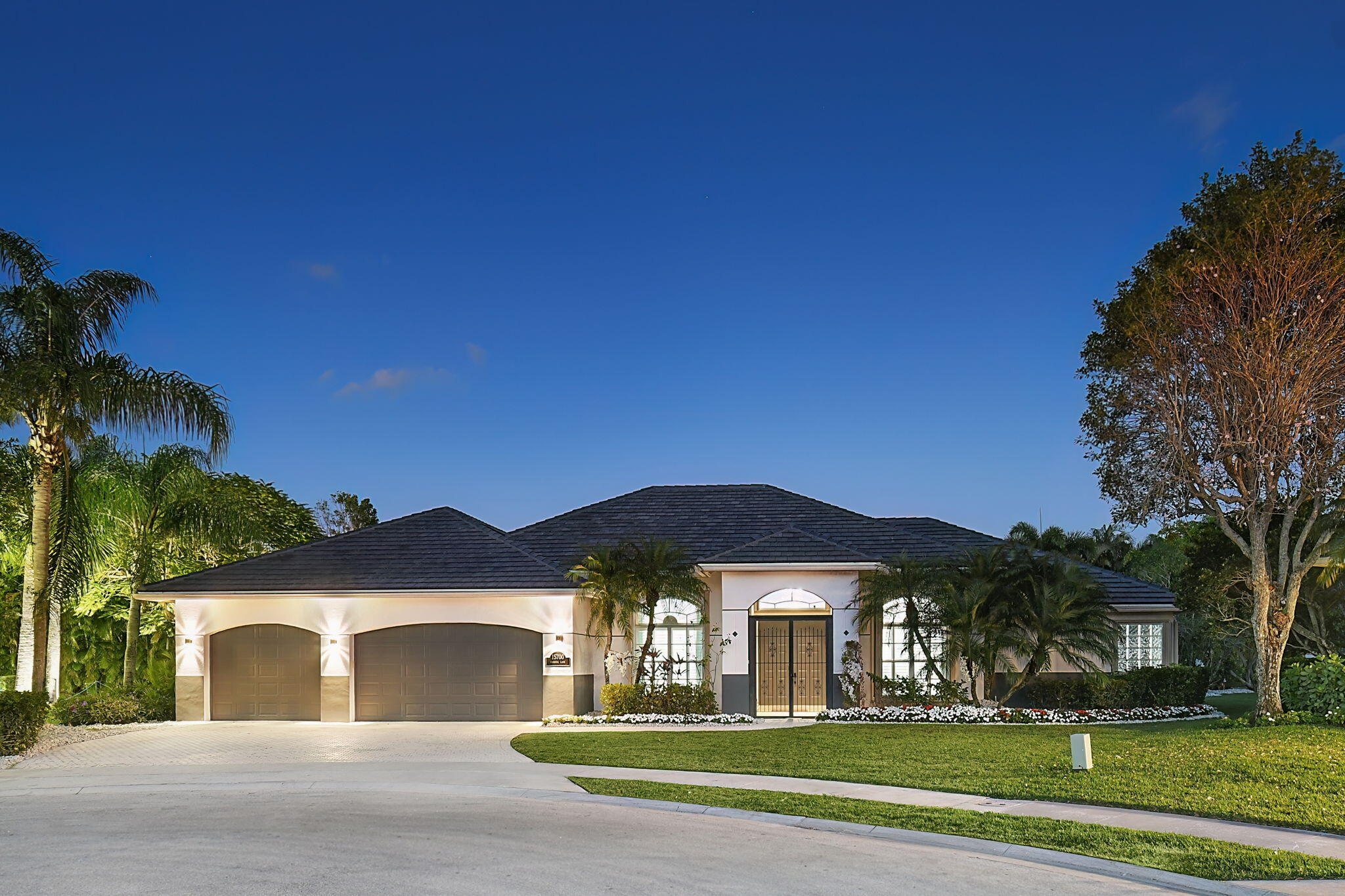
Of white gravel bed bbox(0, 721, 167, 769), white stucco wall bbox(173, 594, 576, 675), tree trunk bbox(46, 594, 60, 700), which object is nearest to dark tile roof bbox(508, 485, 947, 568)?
white stucco wall bbox(173, 594, 576, 675)

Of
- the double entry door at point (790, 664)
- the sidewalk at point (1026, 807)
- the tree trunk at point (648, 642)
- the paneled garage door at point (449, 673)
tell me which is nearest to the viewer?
the sidewalk at point (1026, 807)

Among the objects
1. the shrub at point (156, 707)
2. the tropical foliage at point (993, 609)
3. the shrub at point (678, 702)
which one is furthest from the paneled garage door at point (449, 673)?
the tropical foliage at point (993, 609)

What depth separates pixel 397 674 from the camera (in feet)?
78.2

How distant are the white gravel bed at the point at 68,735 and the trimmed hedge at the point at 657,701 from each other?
9454 mm

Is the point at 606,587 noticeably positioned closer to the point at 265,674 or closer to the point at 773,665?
the point at 773,665

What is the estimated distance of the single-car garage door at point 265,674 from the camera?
24.0 metres

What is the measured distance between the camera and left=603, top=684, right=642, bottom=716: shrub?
75.8ft

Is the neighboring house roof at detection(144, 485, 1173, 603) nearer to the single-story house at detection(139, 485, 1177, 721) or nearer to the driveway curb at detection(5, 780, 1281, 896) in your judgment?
the single-story house at detection(139, 485, 1177, 721)

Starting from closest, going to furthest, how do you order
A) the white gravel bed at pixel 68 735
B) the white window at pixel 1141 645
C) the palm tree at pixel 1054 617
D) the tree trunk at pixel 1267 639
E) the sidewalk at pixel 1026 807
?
1. the sidewalk at pixel 1026 807
2. the white gravel bed at pixel 68 735
3. the tree trunk at pixel 1267 639
4. the palm tree at pixel 1054 617
5. the white window at pixel 1141 645

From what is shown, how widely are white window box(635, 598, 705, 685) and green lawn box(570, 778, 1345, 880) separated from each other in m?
11.4

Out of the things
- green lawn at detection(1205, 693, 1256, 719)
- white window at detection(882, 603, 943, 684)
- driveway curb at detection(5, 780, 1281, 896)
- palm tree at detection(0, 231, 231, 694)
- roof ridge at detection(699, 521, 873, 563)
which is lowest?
green lawn at detection(1205, 693, 1256, 719)

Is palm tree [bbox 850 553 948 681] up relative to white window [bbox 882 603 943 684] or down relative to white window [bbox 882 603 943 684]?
up

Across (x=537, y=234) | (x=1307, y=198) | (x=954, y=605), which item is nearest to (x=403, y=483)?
(x=537, y=234)

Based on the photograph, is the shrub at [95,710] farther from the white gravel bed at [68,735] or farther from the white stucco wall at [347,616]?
the white stucco wall at [347,616]
